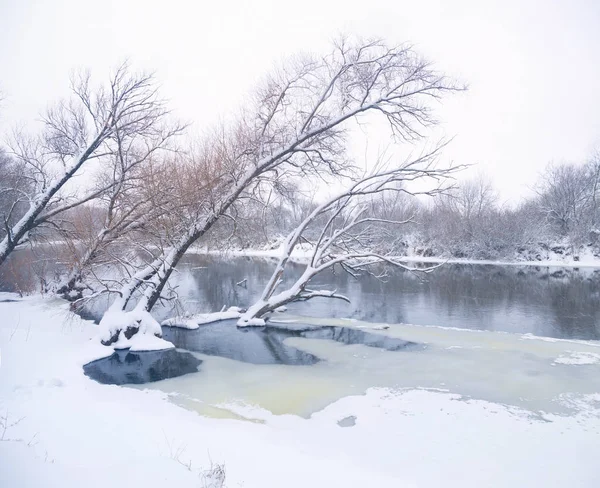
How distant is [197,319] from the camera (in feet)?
46.5

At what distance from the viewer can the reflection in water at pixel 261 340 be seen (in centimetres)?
1020

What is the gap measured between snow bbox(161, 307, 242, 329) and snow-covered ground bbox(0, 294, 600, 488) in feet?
18.7

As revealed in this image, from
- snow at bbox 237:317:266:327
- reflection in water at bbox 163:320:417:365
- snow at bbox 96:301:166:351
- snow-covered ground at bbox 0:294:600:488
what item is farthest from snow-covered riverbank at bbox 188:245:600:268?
snow-covered ground at bbox 0:294:600:488

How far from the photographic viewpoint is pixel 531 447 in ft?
17.0

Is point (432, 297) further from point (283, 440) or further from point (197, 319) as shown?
point (283, 440)

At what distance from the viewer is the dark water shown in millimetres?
14788

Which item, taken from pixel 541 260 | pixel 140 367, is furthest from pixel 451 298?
pixel 541 260

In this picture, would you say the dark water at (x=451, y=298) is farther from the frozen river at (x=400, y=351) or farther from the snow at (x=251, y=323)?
the snow at (x=251, y=323)

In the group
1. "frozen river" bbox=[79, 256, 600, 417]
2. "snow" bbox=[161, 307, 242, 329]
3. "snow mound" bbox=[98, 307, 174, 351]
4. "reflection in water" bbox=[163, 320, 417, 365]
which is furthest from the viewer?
"snow" bbox=[161, 307, 242, 329]

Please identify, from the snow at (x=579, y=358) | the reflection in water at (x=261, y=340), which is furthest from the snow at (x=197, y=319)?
the snow at (x=579, y=358)

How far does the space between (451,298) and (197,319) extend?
1271cm

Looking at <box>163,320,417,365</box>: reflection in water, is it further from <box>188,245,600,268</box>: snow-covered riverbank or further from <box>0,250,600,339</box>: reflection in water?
<box>188,245,600,268</box>: snow-covered riverbank

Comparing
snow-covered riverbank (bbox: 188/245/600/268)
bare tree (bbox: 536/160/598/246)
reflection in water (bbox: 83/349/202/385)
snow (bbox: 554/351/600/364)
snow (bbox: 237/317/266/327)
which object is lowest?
reflection in water (bbox: 83/349/202/385)

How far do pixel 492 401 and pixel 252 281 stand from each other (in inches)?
760
